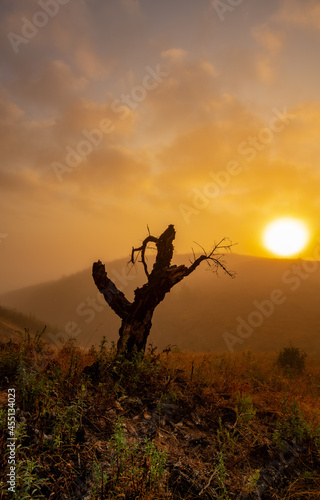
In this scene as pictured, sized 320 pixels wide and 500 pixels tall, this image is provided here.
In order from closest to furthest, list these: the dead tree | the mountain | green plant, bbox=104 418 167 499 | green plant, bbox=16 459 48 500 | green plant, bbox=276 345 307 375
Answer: green plant, bbox=16 459 48 500, green plant, bbox=104 418 167 499, the dead tree, green plant, bbox=276 345 307 375, the mountain

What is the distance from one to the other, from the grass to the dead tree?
2.93 ft

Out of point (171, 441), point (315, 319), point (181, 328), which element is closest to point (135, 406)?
point (171, 441)

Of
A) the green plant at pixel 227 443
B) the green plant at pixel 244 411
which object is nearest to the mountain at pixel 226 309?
the green plant at pixel 244 411

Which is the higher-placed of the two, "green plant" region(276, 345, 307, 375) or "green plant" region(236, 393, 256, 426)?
"green plant" region(276, 345, 307, 375)

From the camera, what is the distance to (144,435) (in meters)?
4.55

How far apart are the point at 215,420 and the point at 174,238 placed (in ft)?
17.0

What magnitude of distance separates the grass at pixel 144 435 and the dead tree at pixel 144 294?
894 millimetres

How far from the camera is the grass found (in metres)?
3.44

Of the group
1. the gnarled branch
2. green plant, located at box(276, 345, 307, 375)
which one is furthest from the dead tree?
green plant, located at box(276, 345, 307, 375)

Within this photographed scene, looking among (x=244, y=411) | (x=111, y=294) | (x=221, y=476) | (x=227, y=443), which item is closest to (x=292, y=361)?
(x=244, y=411)

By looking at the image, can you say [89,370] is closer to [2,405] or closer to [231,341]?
[2,405]

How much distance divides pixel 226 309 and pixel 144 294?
39533mm

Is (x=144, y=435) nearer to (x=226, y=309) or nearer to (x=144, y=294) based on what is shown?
(x=144, y=294)

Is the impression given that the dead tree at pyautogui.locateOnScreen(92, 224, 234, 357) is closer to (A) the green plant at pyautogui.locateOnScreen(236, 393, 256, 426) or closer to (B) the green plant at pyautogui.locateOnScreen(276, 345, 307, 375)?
(A) the green plant at pyautogui.locateOnScreen(236, 393, 256, 426)
